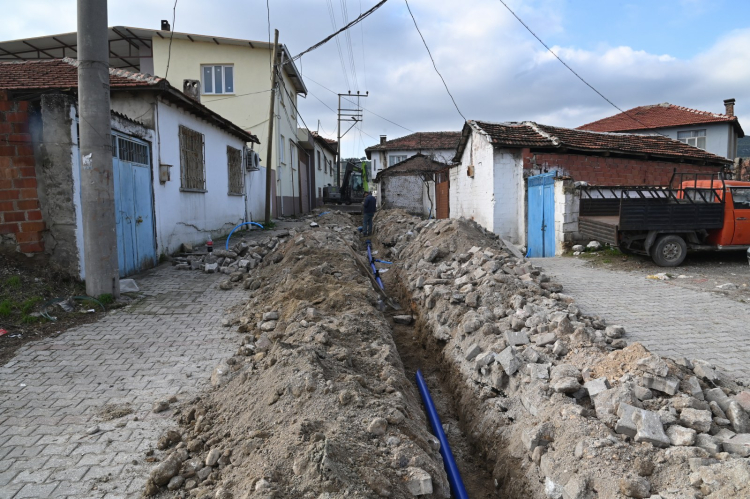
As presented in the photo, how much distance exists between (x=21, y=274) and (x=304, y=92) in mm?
21800

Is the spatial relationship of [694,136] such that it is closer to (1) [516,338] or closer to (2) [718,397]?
(1) [516,338]

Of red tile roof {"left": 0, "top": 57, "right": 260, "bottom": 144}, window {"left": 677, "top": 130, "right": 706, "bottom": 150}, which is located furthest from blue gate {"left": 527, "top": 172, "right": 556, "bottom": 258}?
window {"left": 677, "top": 130, "right": 706, "bottom": 150}

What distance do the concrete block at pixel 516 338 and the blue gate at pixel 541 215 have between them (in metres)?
8.32

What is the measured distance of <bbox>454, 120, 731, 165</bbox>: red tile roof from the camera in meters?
14.6

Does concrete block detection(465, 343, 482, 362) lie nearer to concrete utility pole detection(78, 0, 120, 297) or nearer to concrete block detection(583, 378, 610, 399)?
concrete block detection(583, 378, 610, 399)

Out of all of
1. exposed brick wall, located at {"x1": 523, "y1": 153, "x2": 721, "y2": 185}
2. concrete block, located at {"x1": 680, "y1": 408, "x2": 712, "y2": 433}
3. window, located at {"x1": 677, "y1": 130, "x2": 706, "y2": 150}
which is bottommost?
concrete block, located at {"x1": 680, "y1": 408, "x2": 712, "y2": 433}

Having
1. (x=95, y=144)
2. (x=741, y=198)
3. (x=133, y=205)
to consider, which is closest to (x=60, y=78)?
(x=133, y=205)

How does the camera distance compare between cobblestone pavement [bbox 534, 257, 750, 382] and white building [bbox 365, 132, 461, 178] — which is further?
white building [bbox 365, 132, 461, 178]

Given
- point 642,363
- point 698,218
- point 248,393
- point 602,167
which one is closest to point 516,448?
point 642,363

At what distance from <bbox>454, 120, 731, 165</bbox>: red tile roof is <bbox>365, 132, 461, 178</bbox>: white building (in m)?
22.1

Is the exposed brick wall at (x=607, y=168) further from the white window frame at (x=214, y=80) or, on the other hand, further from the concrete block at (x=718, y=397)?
the white window frame at (x=214, y=80)

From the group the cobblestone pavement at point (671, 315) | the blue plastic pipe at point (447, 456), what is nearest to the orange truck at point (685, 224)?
the cobblestone pavement at point (671, 315)

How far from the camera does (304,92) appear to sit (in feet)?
87.5

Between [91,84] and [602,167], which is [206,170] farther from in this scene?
[602,167]
